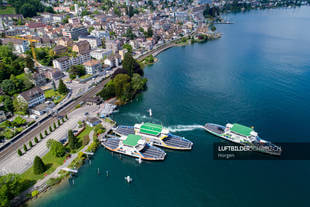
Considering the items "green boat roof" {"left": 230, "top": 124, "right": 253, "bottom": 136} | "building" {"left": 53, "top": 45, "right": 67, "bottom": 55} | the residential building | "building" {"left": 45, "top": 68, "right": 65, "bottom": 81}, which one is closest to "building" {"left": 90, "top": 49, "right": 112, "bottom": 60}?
the residential building

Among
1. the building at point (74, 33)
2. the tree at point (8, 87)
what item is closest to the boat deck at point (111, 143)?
the tree at point (8, 87)

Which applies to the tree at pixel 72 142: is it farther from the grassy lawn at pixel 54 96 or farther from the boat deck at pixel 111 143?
the grassy lawn at pixel 54 96

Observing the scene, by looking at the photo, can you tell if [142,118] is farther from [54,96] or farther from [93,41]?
[93,41]

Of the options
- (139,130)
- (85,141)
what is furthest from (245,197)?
(85,141)

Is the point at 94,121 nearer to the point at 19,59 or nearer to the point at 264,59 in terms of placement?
the point at 19,59

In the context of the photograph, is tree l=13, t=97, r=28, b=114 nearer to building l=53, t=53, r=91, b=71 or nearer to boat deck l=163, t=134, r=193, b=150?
building l=53, t=53, r=91, b=71

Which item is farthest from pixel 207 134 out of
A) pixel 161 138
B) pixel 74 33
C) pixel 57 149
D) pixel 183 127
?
pixel 74 33
